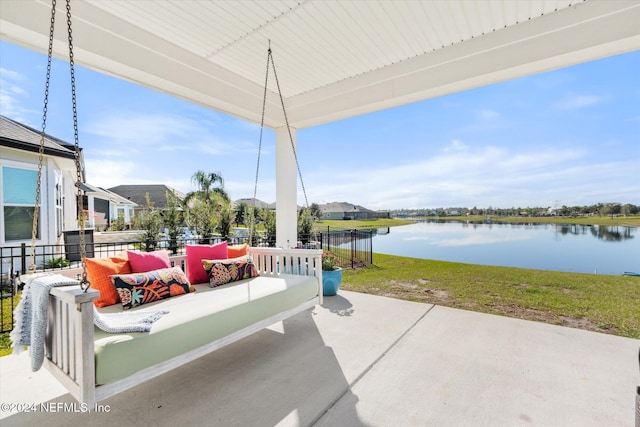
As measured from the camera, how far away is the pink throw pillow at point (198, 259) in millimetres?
2932

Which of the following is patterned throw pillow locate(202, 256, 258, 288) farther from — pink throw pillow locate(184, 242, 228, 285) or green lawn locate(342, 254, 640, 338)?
green lawn locate(342, 254, 640, 338)

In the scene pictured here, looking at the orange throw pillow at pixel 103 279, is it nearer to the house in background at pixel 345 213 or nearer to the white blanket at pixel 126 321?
the white blanket at pixel 126 321

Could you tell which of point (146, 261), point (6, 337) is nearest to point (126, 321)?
point (146, 261)

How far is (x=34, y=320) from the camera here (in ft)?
5.06

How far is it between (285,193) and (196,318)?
2706 millimetres

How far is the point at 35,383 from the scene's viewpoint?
197 cm

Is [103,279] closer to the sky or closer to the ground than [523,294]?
closer to the sky

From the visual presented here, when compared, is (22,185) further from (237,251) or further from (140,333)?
(140,333)

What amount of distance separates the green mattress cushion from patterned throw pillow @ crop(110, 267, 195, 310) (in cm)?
7

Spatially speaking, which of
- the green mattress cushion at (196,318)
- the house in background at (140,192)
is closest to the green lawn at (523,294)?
the green mattress cushion at (196,318)

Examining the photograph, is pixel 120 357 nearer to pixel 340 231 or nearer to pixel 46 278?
pixel 46 278

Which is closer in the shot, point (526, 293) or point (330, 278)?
point (330, 278)

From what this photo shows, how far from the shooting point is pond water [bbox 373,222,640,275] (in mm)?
7043

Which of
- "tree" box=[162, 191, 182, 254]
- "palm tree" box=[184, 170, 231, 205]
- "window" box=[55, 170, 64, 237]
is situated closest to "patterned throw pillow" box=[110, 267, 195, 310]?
"tree" box=[162, 191, 182, 254]
